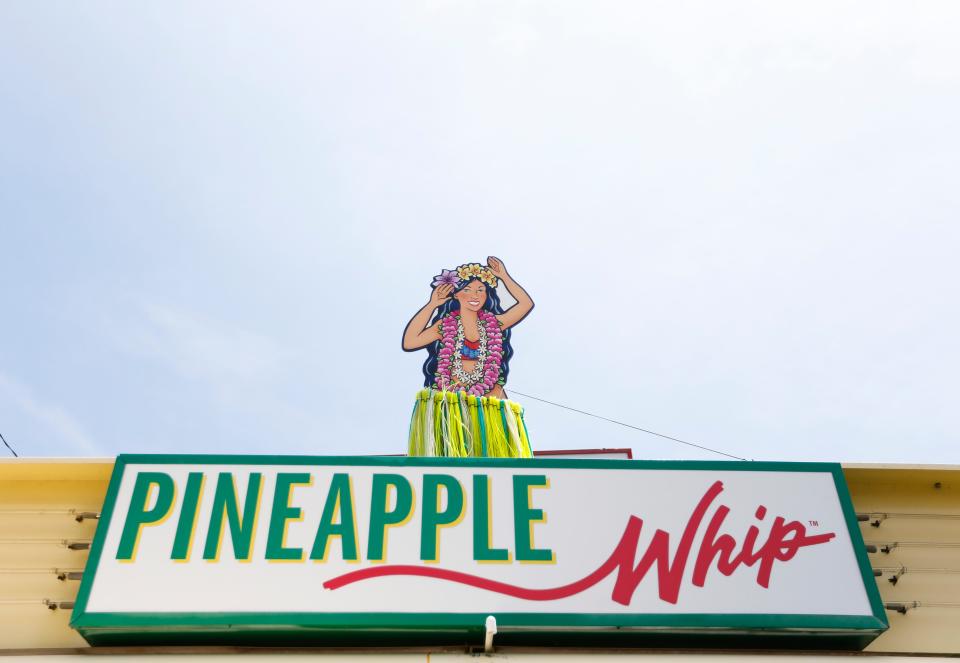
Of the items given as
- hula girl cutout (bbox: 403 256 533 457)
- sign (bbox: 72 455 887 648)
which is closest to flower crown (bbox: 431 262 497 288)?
hula girl cutout (bbox: 403 256 533 457)

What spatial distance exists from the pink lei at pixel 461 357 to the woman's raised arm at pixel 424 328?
0.34ft

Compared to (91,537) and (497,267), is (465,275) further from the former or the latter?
(91,537)

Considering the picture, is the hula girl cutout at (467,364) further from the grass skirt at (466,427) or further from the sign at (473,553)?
the sign at (473,553)

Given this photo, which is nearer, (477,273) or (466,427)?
(466,427)

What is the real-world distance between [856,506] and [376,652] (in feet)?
10.4

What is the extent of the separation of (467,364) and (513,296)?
83cm

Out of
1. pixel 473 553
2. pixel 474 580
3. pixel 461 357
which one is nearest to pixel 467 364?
pixel 461 357

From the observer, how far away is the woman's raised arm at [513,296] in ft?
22.3

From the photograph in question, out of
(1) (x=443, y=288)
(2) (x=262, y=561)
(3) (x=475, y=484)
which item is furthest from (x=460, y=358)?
(2) (x=262, y=561)

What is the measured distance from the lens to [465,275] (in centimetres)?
699

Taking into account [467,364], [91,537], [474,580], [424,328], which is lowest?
[474,580]

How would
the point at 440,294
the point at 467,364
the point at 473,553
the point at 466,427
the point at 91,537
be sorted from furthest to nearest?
1. the point at 440,294
2. the point at 467,364
3. the point at 466,427
4. the point at 91,537
5. the point at 473,553

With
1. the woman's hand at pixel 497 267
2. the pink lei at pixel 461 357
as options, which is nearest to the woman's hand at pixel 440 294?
the pink lei at pixel 461 357

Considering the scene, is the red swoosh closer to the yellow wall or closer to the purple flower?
the yellow wall
